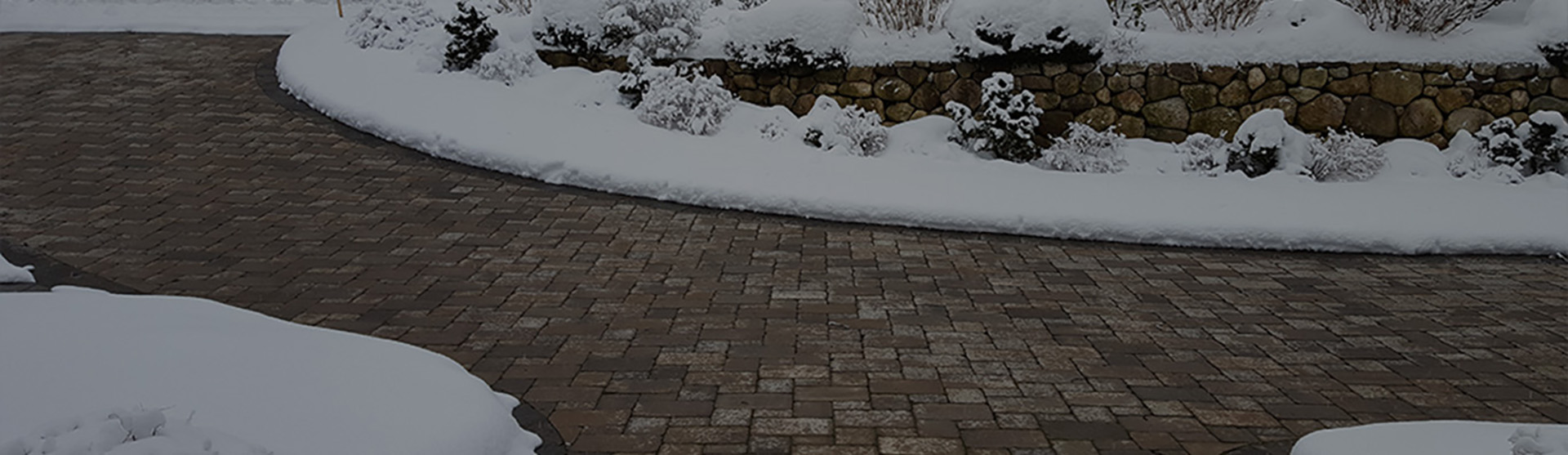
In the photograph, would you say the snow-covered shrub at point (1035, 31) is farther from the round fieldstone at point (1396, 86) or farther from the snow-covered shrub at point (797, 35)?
the round fieldstone at point (1396, 86)

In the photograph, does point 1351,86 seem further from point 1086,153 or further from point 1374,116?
point 1086,153

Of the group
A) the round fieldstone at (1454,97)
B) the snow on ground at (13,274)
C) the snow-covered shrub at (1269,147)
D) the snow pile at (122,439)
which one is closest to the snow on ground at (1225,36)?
the round fieldstone at (1454,97)

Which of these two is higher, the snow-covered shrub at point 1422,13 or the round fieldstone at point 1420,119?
the snow-covered shrub at point 1422,13

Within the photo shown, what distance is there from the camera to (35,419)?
10.0ft

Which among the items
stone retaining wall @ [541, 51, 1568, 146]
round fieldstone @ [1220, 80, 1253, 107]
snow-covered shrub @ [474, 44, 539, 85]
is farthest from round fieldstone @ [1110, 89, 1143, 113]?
snow-covered shrub @ [474, 44, 539, 85]

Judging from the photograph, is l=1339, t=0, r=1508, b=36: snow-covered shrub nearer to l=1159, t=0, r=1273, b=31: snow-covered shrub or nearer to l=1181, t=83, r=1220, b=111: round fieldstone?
l=1159, t=0, r=1273, b=31: snow-covered shrub

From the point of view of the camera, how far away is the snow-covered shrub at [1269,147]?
7.97 metres

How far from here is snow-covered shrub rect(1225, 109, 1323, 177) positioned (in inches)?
314

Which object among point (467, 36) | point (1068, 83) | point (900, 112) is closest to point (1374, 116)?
point (1068, 83)

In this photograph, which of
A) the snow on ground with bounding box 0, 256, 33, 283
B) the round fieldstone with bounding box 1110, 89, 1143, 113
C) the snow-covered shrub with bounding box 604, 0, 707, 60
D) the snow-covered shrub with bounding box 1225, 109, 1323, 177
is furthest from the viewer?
the snow-covered shrub with bounding box 604, 0, 707, 60

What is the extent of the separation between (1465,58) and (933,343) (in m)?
5.87

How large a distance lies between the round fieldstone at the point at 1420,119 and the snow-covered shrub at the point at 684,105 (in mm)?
5264

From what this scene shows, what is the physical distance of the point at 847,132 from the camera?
855 cm

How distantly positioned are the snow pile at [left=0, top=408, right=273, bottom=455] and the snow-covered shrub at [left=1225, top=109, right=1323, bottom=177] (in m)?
7.14
